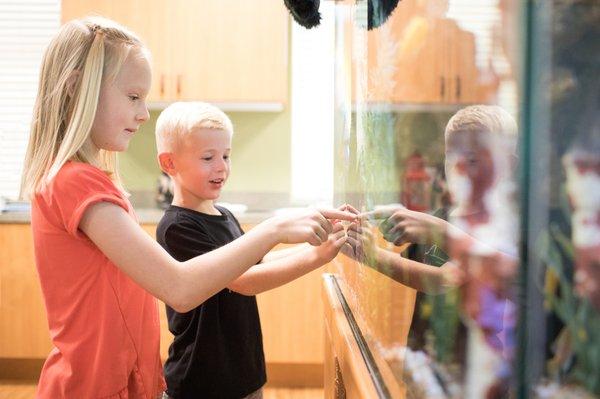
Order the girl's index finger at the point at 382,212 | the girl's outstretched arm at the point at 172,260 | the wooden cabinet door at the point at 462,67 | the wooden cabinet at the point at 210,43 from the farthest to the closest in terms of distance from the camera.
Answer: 1. the wooden cabinet at the point at 210,43
2. the girl's outstretched arm at the point at 172,260
3. the girl's index finger at the point at 382,212
4. the wooden cabinet door at the point at 462,67

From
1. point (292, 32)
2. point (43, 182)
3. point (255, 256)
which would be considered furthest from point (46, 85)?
point (292, 32)

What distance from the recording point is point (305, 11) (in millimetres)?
1096

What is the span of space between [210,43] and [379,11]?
7.90ft

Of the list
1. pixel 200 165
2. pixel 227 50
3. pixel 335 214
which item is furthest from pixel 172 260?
pixel 227 50

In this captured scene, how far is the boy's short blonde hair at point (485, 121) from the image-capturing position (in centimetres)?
31

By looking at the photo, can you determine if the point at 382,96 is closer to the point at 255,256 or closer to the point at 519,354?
the point at 255,256

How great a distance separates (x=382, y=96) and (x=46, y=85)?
585 mm

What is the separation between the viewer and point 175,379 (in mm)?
1319

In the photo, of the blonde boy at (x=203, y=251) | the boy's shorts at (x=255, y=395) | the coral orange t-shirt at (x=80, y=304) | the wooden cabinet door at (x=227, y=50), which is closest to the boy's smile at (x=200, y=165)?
the blonde boy at (x=203, y=251)

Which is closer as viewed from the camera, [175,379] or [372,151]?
[372,151]

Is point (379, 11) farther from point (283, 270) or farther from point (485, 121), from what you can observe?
point (283, 270)

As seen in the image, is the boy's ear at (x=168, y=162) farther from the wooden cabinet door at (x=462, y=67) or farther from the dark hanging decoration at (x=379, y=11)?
the wooden cabinet door at (x=462, y=67)

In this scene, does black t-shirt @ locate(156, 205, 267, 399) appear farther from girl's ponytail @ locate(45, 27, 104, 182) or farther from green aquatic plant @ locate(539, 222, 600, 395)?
green aquatic plant @ locate(539, 222, 600, 395)

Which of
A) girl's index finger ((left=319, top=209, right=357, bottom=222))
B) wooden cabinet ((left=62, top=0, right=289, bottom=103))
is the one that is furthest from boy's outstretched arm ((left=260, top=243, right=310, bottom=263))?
wooden cabinet ((left=62, top=0, right=289, bottom=103))
